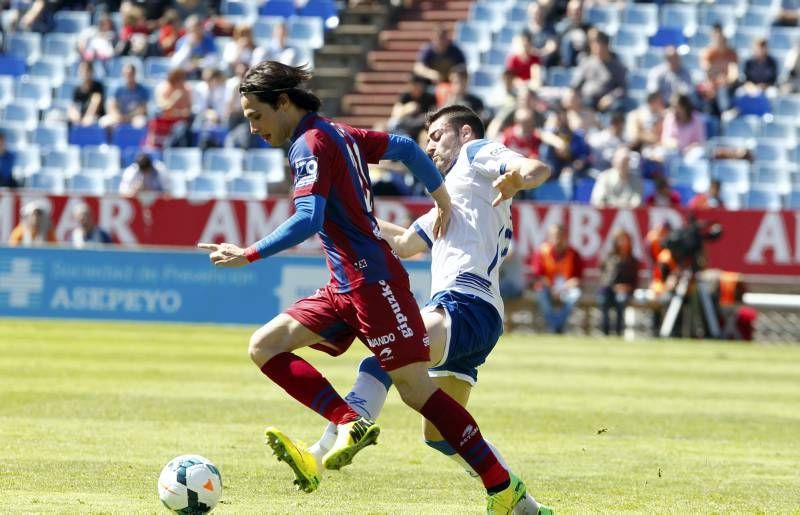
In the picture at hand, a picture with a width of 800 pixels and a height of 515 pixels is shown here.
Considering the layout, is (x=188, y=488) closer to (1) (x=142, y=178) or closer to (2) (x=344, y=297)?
(2) (x=344, y=297)

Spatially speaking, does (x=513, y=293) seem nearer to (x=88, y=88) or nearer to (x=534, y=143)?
(x=534, y=143)

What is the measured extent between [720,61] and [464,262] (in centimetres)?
1917

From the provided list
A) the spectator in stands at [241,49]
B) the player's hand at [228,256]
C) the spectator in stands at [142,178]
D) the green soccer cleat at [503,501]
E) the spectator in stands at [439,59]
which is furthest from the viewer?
the spectator in stands at [241,49]

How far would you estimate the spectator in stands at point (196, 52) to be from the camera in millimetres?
28953

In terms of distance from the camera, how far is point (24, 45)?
3150 centimetres

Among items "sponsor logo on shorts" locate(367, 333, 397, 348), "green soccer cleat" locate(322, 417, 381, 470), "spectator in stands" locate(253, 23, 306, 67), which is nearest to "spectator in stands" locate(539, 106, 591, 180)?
"spectator in stands" locate(253, 23, 306, 67)

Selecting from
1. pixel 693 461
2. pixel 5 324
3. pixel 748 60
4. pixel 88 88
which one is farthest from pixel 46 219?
pixel 693 461

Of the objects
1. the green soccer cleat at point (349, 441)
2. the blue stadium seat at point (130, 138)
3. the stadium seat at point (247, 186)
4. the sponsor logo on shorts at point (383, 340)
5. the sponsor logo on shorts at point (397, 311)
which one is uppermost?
the sponsor logo on shorts at point (397, 311)

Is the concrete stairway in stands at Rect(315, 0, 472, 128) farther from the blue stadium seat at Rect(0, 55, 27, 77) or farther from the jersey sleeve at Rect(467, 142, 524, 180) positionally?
the jersey sleeve at Rect(467, 142, 524, 180)

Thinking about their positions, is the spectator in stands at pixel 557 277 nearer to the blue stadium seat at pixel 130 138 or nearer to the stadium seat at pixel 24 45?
the blue stadium seat at pixel 130 138

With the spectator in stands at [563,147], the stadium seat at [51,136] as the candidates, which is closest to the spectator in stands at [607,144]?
the spectator in stands at [563,147]

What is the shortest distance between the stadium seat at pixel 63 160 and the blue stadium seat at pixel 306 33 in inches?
182

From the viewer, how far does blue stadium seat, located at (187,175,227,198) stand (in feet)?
86.8

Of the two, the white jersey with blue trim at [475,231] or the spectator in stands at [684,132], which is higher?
the white jersey with blue trim at [475,231]
